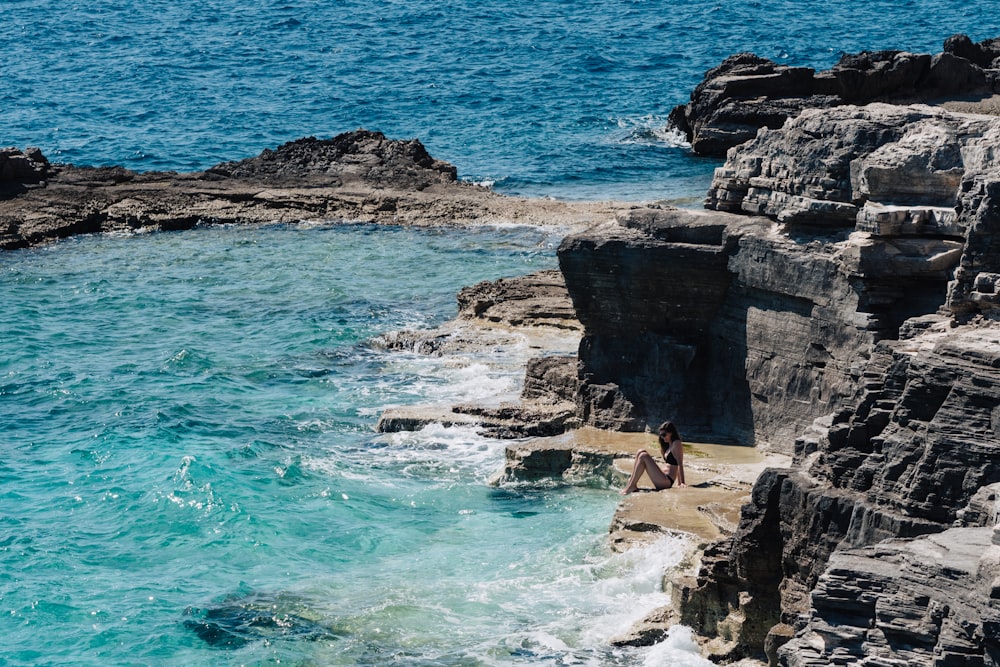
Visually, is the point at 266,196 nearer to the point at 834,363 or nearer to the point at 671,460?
the point at 671,460

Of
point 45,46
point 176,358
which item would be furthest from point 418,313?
point 45,46

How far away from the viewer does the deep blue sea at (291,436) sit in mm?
15227

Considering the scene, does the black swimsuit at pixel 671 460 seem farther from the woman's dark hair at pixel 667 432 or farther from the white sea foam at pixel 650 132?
the white sea foam at pixel 650 132

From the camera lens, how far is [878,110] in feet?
52.2

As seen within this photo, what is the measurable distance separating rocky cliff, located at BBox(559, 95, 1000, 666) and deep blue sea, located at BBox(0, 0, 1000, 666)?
1.68m

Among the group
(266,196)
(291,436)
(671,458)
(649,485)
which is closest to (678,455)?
(671,458)

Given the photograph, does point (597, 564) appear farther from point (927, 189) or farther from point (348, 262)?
point (348, 262)

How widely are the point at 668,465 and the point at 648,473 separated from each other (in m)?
0.27

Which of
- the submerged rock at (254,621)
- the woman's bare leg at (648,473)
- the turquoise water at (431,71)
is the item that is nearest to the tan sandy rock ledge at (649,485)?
the woman's bare leg at (648,473)

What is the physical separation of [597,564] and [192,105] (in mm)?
47184

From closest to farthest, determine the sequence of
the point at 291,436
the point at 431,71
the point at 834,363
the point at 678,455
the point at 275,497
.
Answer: the point at 834,363 → the point at 678,455 → the point at 275,497 → the point at 291,436 → the point at 431,71

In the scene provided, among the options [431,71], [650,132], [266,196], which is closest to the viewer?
[266,196]

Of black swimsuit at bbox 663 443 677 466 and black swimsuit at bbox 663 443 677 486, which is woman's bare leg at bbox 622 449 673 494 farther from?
black swimsuit at bbox 663 443 677 466

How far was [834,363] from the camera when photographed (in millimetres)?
16109
